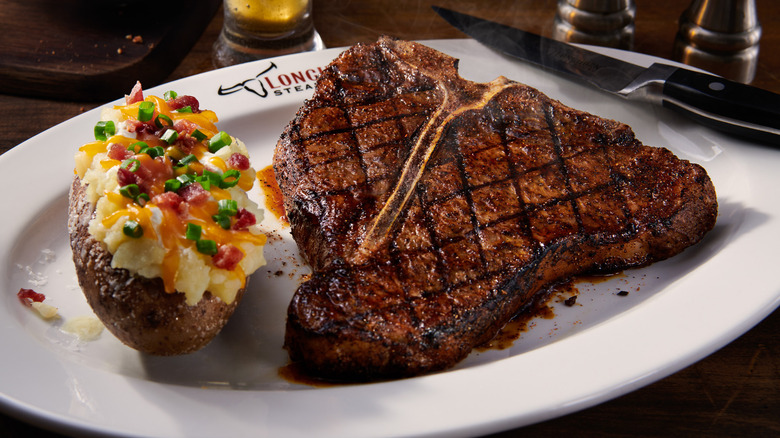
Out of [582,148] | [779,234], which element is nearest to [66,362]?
[582,148]

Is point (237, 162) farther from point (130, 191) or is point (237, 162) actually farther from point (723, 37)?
point (723, 37)

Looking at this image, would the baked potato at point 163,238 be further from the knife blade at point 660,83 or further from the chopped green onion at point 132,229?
the knife blade at point 660,83

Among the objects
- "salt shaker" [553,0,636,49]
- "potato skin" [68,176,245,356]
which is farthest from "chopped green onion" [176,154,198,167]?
"salt shaker" [553,0,636,49]

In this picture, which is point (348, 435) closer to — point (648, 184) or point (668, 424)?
point (668, 424)

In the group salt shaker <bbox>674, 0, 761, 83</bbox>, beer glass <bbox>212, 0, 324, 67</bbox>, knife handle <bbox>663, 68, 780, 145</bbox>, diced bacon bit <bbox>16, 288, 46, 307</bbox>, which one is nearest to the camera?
diced bacon bit <bbox>16, 288, 46, 307</bbox>

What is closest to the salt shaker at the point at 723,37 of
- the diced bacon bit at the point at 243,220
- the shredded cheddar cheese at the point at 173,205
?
the shredded cheddar cheese at the point at 173,205

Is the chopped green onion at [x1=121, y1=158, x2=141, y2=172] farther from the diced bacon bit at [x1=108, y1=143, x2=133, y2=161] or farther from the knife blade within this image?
the knife blade
